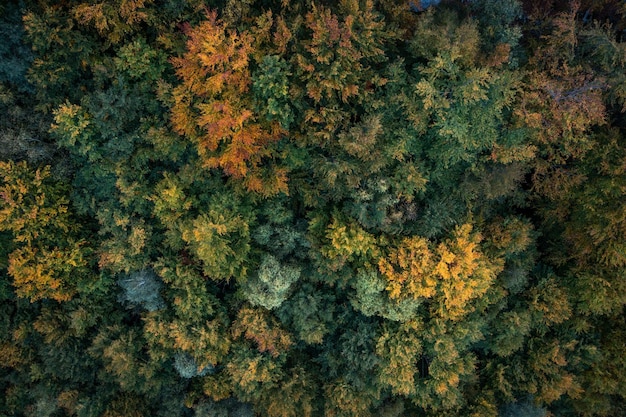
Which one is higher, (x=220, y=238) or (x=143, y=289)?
(x=220, y=238)

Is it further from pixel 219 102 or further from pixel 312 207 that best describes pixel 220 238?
pixel 219 102

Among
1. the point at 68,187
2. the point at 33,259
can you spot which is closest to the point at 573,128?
the point at 68,187

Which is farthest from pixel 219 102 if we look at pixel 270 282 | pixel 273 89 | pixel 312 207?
pixel 270 282

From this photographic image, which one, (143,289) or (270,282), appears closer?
→ (270,282)

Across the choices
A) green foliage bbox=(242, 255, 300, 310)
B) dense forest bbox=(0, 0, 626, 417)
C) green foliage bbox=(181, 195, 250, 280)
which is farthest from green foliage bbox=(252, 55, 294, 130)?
green foliage bbox=(242, 255, 300, 310)

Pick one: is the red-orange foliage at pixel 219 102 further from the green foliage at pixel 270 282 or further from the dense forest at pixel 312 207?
the green foliage at pixel 270 282

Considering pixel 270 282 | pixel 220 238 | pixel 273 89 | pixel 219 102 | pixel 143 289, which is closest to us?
pixel 219 102

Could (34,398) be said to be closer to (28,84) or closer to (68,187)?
(68,187)

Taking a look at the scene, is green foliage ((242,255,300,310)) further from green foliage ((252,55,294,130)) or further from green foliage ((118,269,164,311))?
green foliage ((252,55,294,130))
